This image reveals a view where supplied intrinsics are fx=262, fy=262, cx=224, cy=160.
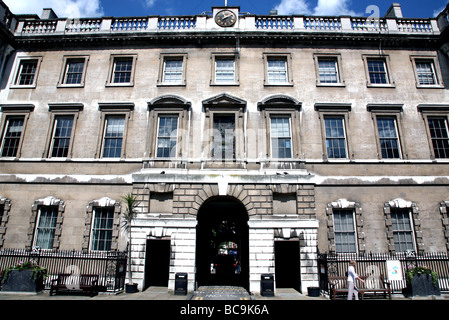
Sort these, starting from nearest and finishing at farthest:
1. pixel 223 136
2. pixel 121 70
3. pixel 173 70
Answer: pixel 223 136 → pixel 173 70 → pixel 121 70

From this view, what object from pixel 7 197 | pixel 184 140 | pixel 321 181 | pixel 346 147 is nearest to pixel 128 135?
pixel 184 140

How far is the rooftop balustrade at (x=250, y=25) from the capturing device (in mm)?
17359

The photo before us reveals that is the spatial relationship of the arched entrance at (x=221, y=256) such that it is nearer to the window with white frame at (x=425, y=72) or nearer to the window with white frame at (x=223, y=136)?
the window with white frame at (x=223, y=136)

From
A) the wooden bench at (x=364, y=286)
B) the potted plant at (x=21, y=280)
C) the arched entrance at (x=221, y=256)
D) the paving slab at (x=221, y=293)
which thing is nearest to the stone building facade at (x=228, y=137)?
the arched entrance at (x=221, y=256)

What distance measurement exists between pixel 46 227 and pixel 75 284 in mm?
4824

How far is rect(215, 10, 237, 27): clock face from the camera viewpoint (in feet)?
57.5

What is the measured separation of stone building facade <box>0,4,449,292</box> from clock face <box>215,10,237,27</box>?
0.33 ft

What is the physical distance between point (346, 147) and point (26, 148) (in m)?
19.2

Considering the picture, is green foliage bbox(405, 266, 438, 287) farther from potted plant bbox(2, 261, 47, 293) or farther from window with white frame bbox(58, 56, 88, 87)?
window with white frame bbox(58, 56, 88, 87)

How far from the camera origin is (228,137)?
15.7 meters

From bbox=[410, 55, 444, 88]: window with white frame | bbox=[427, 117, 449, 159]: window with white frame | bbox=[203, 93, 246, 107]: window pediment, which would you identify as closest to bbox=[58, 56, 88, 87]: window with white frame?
bbox=[203, 93, 246, 107]: window pediment

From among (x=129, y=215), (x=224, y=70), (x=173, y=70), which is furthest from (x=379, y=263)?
(x=173, y=70)

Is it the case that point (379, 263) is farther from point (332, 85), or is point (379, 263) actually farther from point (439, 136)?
point (332, 85)
